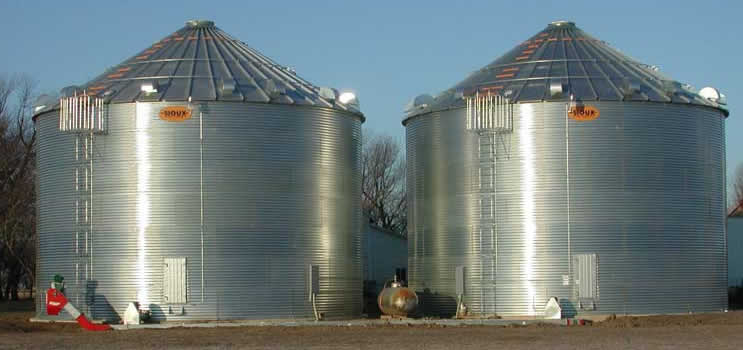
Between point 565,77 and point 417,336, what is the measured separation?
1447 centimetres

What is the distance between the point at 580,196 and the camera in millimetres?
41938

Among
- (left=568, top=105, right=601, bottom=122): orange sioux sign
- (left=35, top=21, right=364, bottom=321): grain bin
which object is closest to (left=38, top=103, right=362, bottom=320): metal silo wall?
(left=35, top=21, right=364, bottom=321): grain bin

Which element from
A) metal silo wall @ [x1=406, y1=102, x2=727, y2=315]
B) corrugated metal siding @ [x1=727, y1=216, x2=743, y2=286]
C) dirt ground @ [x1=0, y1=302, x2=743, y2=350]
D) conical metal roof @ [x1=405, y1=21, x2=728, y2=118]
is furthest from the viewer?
corrugated metal siding @ [x1=727, y1=216, x2=743, y2=286]

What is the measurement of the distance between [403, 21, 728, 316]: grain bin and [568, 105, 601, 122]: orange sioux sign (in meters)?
0.04

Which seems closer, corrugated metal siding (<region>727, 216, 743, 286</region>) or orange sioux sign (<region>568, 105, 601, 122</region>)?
orange sioux sign (<region>568, 105, 601, 122</region>)

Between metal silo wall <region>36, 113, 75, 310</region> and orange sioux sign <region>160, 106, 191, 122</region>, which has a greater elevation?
orange sioux sign <region>160, 106, 191, 122</region>

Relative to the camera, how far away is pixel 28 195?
75.4 meters

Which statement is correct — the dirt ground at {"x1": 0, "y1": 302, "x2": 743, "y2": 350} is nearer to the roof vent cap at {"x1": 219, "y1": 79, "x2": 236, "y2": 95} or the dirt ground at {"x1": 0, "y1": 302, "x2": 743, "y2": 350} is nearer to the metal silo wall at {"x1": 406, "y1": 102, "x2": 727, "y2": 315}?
the metal silo wall at {"x1": 406, "y1": 102, "x2": 727, "y2": 315}

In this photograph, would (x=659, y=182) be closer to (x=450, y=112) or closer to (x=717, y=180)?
(x=717, y=180)

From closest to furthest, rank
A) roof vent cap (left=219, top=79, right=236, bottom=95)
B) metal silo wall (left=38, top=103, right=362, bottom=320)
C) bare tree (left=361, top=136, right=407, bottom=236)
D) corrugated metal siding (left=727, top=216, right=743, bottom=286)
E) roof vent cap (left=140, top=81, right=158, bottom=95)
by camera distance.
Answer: metal silo wall (left=38, top=103, right=362, bottom=320), roof vent cap (left=140, top=81, right=158, bottom=95), roof vent cap (left=219, top=79, right=236, bottom=95), corrugated metal siding (left=727, top=216, right=743, bottom=286), bare tree (left=361, top=136, right=407, bottom=236)

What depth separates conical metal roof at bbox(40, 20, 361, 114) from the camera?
136 feet

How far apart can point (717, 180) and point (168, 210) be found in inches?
827

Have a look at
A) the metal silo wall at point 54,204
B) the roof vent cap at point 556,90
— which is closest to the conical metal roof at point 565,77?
the roof vent cap at point 556,90

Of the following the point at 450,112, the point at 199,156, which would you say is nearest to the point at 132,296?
the point at 199,156
